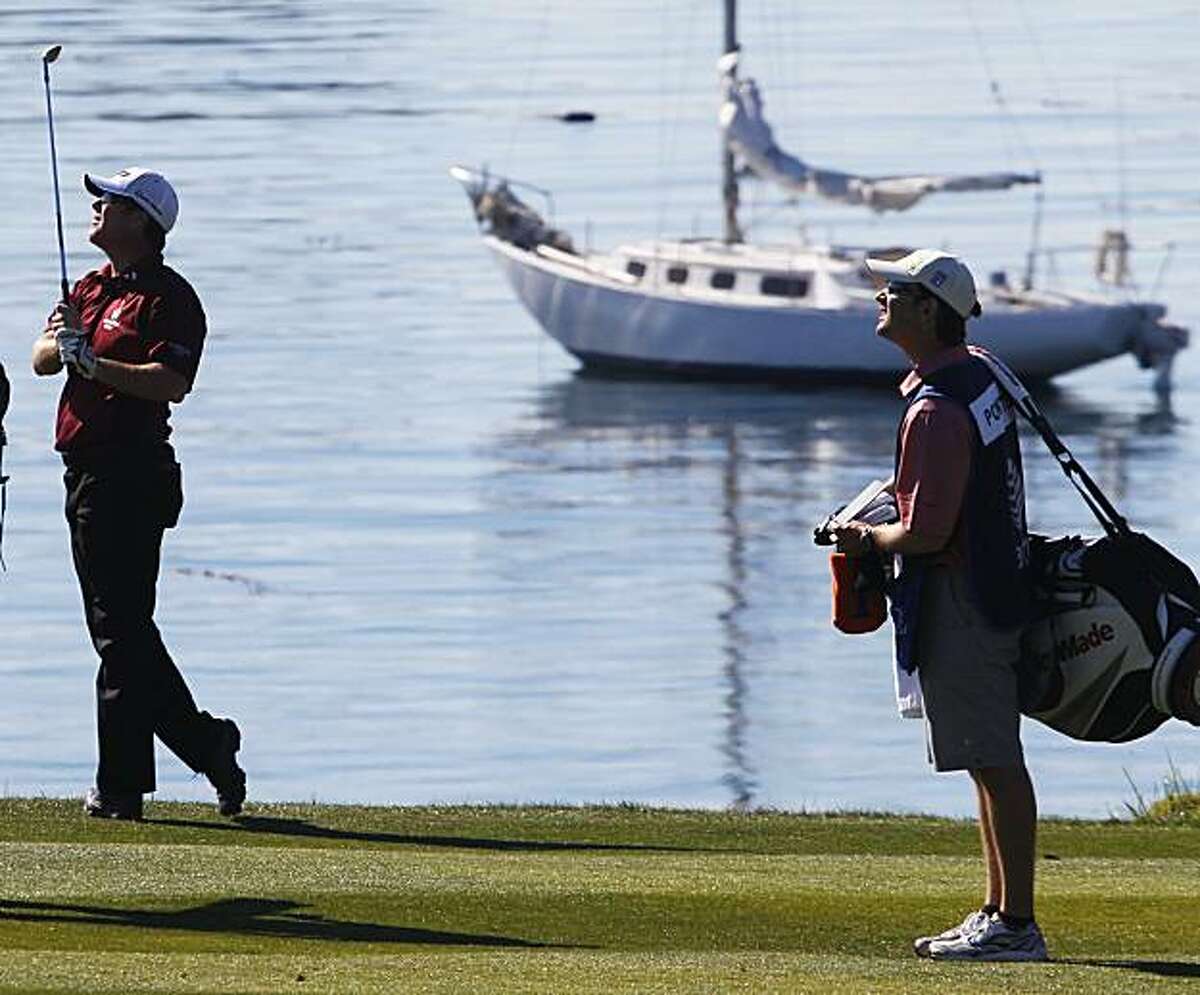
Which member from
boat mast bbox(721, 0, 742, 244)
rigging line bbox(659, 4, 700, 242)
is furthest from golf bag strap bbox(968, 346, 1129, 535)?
rigging line bbox(659, 4, 700, 242)

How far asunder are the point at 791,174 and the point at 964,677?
48.5 m

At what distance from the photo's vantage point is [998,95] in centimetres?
8144

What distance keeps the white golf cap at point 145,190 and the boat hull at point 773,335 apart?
4140cm

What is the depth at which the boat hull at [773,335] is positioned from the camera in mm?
53969

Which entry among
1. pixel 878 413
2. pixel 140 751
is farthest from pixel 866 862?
pixel 878 413

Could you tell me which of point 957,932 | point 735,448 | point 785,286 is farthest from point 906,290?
point 785,286

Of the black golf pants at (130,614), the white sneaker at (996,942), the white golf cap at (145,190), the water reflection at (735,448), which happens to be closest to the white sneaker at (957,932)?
the white sneaker at (996,942)

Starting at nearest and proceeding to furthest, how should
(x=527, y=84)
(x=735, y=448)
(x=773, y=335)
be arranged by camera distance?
(x=735, y=448) → (x=773, y=335) → (x=527, y=84)

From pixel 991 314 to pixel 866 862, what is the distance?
138 feet

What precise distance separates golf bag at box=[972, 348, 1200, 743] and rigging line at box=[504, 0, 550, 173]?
6780cm

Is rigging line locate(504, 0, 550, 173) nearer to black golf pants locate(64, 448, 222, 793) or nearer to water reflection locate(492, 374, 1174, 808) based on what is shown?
water reflection locate(492, 374, 1174, 808)

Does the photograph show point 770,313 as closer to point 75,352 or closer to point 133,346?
point 133,346

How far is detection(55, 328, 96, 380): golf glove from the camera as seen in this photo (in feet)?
39.5

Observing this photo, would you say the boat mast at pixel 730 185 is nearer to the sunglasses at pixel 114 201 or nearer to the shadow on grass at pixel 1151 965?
the sunglasses at pixel 114 201
